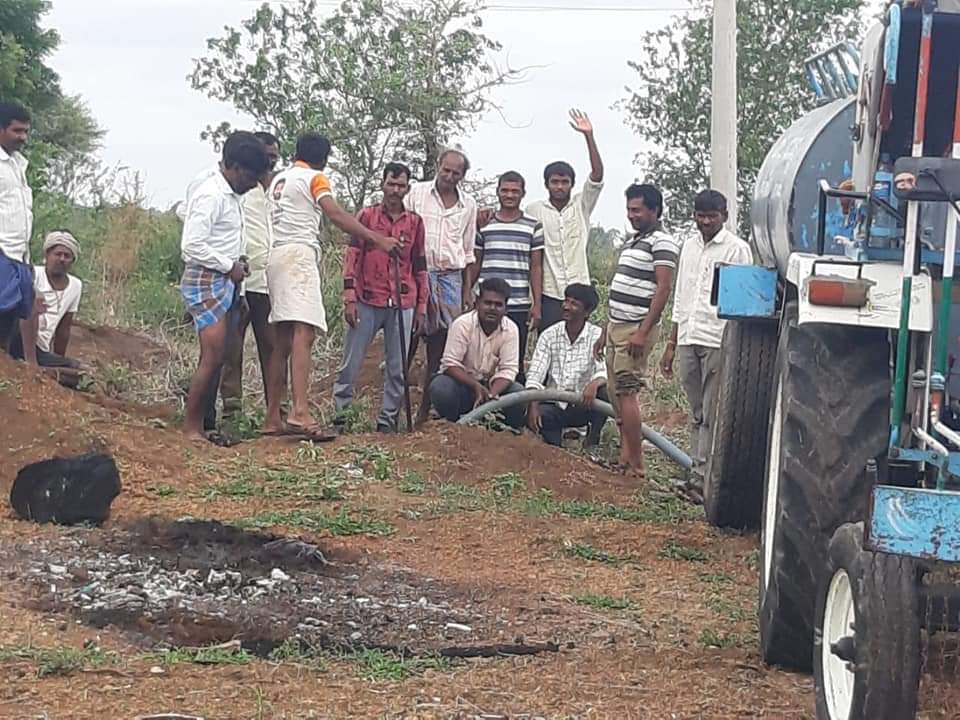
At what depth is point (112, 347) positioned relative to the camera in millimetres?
13531

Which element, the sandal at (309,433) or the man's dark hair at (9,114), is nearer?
the man's dark hair at (9,114)

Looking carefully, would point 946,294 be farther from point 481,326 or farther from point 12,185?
point 12,185

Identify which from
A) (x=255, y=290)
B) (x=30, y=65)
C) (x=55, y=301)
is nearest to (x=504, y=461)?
(x=255, y=290)

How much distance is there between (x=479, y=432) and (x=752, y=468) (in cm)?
240

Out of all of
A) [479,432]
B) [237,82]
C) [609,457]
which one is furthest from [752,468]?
[237,82]

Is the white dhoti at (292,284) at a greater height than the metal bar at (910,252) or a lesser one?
lesser

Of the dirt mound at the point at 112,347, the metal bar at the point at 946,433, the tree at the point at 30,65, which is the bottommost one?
the dirt mound at the point at 112,347

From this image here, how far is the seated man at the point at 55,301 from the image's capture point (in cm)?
1050

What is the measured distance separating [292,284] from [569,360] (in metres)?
1.92

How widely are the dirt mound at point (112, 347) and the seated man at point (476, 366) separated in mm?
3299

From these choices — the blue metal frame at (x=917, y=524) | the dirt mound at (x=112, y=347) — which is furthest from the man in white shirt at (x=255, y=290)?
the blue metal frame at (x=917, y=524)

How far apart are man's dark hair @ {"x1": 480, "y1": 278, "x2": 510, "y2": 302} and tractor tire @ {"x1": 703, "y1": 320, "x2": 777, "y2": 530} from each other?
2.60 meters

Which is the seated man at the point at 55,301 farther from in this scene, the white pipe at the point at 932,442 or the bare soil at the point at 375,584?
the white pipe at the point at 932,442

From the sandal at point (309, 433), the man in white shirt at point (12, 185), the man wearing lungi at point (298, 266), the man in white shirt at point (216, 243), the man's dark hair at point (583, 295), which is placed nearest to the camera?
the man in white shirt at point (12, 185)
